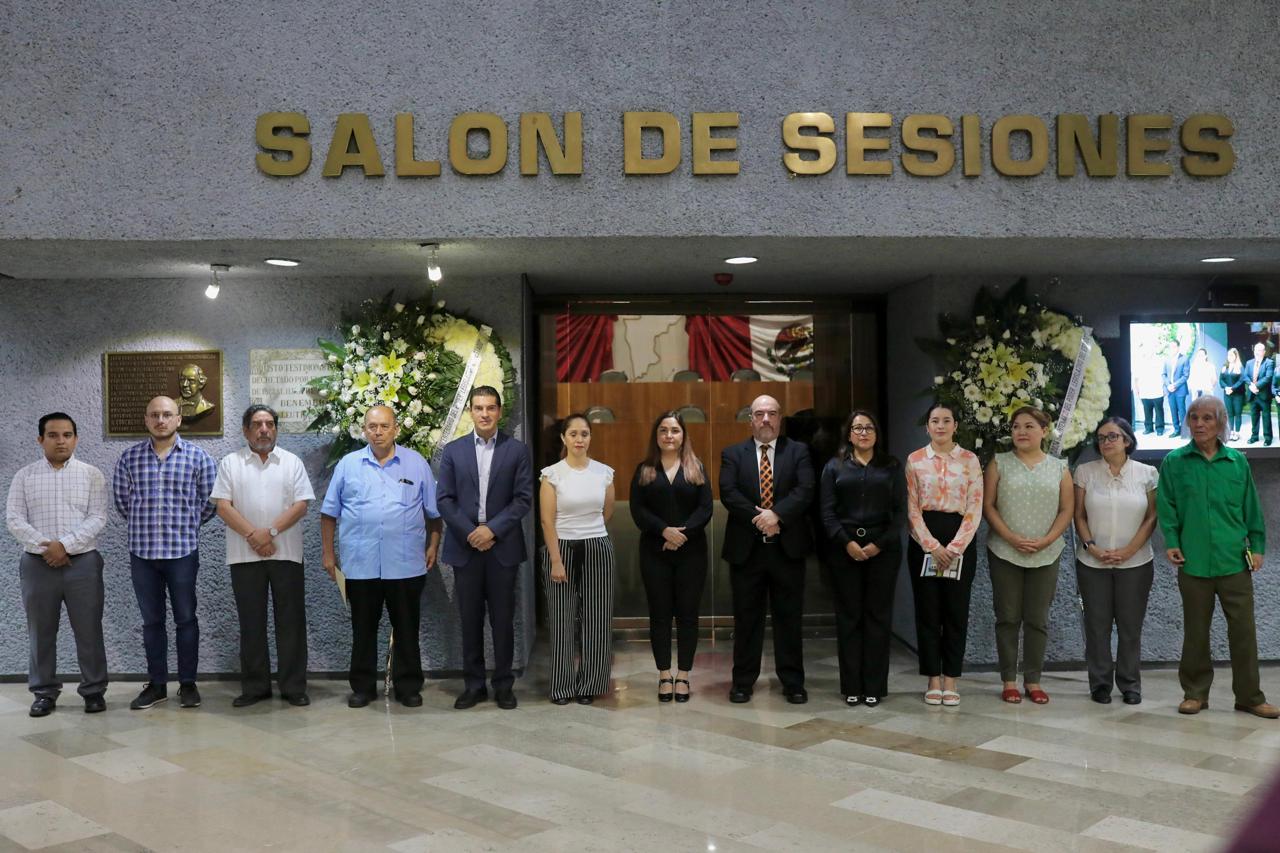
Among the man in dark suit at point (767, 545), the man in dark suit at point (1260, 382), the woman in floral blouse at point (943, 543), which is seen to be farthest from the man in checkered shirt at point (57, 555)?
the man in dark suit at point (1260, 382)

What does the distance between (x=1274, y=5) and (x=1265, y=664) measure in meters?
3.57

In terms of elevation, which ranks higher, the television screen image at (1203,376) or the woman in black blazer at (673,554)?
the television screen image at (1203,376)

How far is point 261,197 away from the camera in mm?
5227

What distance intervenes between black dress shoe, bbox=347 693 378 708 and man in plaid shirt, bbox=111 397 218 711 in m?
0.77

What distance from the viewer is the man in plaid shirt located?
582cm

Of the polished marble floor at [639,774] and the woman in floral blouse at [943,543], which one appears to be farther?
the woman in floral blouse at [943,543]

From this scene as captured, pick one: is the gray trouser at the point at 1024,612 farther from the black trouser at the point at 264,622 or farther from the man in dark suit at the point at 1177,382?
the black trouser at the point at 264,622

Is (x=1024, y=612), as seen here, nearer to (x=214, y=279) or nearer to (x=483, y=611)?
(x=483, y=611)

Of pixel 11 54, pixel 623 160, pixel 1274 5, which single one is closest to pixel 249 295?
pixel 11 54

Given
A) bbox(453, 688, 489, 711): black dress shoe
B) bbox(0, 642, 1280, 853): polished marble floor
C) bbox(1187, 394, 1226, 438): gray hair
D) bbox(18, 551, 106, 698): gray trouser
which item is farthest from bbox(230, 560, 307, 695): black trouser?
bbox(1187, 394, 1226, 438): gray hair

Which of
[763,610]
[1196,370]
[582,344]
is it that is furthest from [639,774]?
[1196,370]

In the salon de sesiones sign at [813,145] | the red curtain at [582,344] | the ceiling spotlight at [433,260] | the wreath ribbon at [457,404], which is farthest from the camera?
the red curtain at [582,344]

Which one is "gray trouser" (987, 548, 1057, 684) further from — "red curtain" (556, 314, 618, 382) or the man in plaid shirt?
the man in plaid shirt

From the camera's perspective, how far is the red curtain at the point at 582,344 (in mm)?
7359
